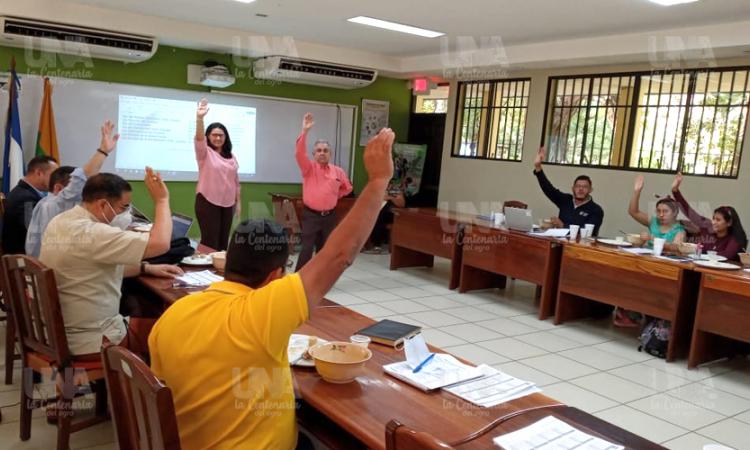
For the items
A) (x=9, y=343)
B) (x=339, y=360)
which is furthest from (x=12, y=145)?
(x=339, y=360)

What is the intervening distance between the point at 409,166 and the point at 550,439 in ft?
23.4

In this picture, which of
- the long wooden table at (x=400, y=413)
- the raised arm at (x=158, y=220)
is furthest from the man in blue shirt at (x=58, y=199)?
the long wooden table at (x=400, y=413)

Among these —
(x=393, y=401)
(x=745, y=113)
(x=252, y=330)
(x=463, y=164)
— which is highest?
(x=745, y=113)

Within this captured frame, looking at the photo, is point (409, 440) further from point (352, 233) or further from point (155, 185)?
point (155, 185)

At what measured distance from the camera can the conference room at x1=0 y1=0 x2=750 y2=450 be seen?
1402 millimetres

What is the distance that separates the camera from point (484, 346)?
4109 mm

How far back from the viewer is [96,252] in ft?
7.08

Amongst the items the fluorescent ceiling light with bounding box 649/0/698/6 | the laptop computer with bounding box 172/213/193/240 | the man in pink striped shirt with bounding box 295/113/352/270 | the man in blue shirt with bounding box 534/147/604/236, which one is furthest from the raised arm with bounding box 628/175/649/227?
the laptop computer with bounding box 172/213/193/240

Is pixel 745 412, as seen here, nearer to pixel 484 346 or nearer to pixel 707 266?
pixel 707 266

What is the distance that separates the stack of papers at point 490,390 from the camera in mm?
1574

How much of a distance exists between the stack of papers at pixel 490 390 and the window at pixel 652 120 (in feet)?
15.1

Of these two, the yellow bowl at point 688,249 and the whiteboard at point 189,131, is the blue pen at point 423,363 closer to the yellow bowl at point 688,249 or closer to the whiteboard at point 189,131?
the yellow bowl at point 688,249

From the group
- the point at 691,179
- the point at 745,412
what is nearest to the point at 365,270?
the point at 691,179

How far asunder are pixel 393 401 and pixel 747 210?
192 inches
